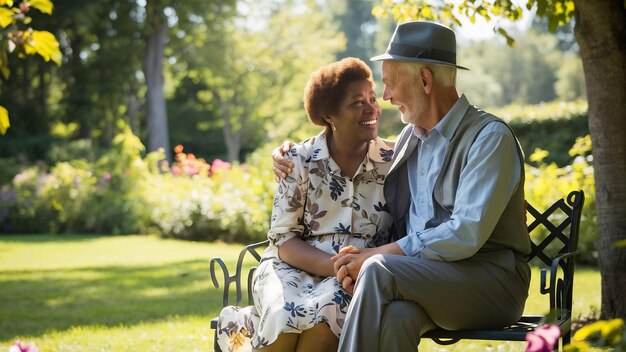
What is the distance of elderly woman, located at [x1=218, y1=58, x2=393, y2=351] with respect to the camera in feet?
11.5

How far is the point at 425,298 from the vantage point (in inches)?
112

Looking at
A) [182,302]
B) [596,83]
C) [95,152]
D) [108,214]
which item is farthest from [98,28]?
[596,83]

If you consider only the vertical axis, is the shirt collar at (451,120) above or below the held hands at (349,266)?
above

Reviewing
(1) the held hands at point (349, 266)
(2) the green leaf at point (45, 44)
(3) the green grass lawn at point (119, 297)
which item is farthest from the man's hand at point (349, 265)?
(3) the green grass lawn at point (119, 297)

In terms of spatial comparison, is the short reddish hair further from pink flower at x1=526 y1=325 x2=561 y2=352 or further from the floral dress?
pink flower at x1=526 y1=325 x2=561 y2=352

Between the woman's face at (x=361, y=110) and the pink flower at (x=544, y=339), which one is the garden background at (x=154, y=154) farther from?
the pink flower at (x=544, y=339)

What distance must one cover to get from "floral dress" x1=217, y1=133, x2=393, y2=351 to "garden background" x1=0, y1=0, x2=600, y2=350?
1.50m

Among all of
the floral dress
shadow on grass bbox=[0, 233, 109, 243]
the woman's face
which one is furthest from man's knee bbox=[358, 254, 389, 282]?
shadow on grass bbox=[0, 233, 109, 243]

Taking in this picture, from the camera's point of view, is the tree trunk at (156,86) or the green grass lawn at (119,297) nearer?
the green grass lawn at (119,297)

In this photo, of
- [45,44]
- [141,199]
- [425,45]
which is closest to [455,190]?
[425,45]

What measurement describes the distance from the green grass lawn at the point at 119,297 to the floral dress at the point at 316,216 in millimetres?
1555

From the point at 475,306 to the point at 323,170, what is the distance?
3.21 feet

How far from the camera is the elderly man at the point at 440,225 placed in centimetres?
280

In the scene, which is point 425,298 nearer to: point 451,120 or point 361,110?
point 451,120
